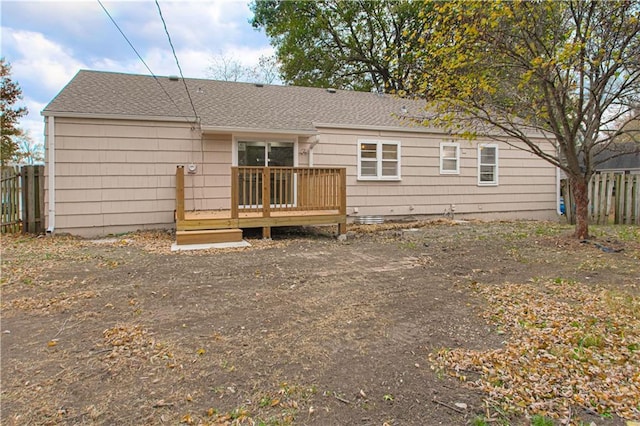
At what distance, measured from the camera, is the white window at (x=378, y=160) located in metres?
10.5

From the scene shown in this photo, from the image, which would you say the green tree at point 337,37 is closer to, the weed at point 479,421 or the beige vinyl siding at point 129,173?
the beige vinyl siding at point 129,173

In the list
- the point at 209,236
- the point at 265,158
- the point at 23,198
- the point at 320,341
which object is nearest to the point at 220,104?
the point at 265,158

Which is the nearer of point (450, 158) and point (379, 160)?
point (379, 160)

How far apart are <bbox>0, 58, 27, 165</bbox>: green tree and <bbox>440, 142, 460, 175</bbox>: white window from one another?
734 inches

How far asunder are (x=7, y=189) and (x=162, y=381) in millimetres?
8272

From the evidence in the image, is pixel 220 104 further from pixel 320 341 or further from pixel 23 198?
pixel 320 341

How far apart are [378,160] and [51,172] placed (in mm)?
7815

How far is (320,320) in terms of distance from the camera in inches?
133

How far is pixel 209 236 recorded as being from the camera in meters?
6.99

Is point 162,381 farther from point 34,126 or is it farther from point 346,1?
point 34,126

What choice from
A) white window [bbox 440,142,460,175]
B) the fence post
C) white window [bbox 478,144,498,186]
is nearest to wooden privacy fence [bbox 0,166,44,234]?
the fence post

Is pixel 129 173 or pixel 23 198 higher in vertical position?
pixel 129 173

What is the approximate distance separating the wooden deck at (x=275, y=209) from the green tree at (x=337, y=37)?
13.9m

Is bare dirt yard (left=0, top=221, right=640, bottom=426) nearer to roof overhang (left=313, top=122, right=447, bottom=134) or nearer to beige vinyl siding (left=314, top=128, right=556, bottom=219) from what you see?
beige vinyl siding (left=314, top=128, right=556, bottom=219)
